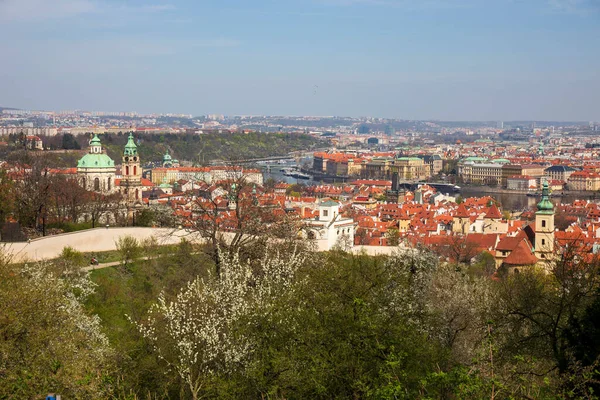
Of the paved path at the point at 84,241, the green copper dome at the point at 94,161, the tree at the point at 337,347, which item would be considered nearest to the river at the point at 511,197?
the green copper dome at the point at 94,161

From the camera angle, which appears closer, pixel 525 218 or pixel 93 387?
pixel 93 387

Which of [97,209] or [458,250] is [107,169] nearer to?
[97,209]

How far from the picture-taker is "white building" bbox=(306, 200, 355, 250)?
70.5ft

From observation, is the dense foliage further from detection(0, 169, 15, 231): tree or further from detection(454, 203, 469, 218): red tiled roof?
detection(454, 203, 469, 218): red tiled roof

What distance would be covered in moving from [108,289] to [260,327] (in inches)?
282

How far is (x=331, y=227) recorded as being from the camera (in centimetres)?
2234

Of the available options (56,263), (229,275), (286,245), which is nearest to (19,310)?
(229,275)

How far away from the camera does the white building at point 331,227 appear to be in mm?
21484

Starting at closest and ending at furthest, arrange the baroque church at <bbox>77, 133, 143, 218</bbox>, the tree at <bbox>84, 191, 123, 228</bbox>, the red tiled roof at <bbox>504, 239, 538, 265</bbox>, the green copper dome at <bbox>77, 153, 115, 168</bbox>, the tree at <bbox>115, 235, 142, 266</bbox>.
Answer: the tree at <bbox>115, 235, 142, 266</bbox>
the red tiled roof at <bbox>504, 239, 538, 265</bbox>
the tree at <bbox>84, 191, 123, 228</bbox>
the baroque church at <bbox>77, 133, 143, 218</bbox>
the green copper dome at <bbox>77, 153, 115, 168</bbox>

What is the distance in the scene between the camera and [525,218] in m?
44.0

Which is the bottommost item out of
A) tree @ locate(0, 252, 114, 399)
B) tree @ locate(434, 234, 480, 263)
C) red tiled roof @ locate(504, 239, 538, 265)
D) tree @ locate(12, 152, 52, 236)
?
tree @ locate(434, 234, 480, 263)

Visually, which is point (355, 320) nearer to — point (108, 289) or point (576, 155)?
point (108, 289)

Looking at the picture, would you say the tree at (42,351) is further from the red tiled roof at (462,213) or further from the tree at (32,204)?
the red tiled roof at (462,213)

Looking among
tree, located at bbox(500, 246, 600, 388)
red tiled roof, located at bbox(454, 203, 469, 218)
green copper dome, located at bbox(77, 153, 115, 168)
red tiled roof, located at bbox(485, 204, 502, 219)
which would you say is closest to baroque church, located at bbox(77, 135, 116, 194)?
green copper dome, located at bbox(77, 153, 115, 168)
